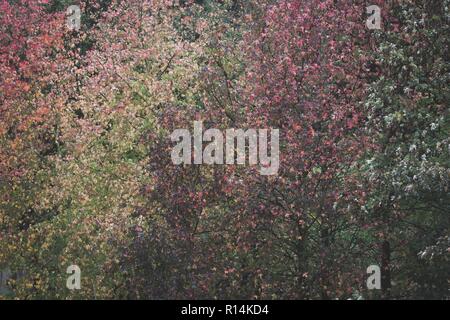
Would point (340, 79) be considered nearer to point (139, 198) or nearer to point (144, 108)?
point (139, 198)

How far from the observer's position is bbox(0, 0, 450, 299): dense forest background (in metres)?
26.0

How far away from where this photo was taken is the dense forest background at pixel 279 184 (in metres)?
26.0
